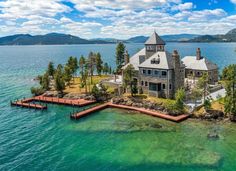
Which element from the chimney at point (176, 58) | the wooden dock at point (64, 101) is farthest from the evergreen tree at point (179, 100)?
the wooden dock at point (64, 101)

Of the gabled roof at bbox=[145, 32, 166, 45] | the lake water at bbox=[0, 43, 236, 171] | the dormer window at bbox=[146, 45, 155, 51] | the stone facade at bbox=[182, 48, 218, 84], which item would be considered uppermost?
the gabled roof at bbox=[145, 32, 166, 45]

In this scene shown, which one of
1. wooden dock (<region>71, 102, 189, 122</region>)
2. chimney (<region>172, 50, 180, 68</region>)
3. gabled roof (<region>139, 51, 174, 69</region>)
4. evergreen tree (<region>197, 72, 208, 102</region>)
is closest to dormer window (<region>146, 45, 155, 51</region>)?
gabled roof (<region>139, 51, 174, 69</region>)

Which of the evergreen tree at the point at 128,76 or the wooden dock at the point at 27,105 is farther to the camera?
the evergreen tree at the point at 128,76

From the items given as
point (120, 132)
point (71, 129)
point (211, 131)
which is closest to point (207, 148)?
point (211, 131)

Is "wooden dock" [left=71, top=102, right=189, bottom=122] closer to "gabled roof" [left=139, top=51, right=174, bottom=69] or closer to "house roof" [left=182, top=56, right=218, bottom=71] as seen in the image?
"gabled roof" [left=139, top=51, right=174, bottom=69]

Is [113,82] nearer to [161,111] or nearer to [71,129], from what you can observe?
[161,111]

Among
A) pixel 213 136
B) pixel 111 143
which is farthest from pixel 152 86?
pixel 111 143

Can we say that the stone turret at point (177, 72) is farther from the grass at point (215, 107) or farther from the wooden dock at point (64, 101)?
the wooden dock at point (64, 101)

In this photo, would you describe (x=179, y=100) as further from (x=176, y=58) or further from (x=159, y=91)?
(x=176, y=58)

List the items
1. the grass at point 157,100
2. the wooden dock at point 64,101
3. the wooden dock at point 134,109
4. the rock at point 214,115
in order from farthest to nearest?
1. the wooden dock at point 64,101
2. the grass at point 157,100
3. the wooden dock at point 134,109
4. the rock at point 214,115
